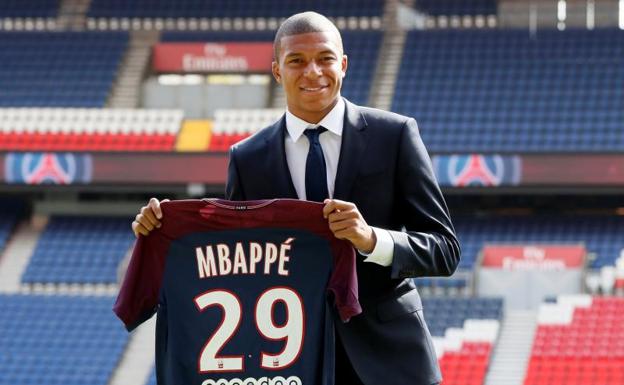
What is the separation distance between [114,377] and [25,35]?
31.1 feet

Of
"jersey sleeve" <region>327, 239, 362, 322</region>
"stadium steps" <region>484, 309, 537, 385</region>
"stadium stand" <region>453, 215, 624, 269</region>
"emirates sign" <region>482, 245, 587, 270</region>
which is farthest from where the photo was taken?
"stadium stand" <region>453, 215, 624, 269</region>

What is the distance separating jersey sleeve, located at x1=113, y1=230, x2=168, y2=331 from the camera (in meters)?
3.55

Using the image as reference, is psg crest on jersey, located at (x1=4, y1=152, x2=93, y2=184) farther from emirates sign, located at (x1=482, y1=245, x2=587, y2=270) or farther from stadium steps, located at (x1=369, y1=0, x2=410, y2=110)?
emirates sign, located at (x1=482, y1=245, x2=587, y2=270)

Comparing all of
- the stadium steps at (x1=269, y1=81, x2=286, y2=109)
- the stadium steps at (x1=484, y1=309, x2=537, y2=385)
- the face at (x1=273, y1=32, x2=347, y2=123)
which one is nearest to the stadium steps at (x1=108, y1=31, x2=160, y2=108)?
the stadium steps at (x1=269, y1=81, x2=286, y2=109)

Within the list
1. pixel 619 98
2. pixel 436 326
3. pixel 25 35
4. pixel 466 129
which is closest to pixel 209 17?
pixel 25 35

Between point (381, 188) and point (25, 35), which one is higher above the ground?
point (381, 188)

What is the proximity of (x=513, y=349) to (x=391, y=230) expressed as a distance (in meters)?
15.7

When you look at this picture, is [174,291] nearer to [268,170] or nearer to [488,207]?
[268,170]

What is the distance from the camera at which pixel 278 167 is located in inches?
138

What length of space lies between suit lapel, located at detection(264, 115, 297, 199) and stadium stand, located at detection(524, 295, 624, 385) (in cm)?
1433


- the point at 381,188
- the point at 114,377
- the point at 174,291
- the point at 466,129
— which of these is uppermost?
the point at 381,188

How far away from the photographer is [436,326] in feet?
62.6

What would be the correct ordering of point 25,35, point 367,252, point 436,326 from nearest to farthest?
point 367,252 < point 436,326 < point 25,35

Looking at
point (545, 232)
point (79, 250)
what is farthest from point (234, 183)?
point (79, 250)
